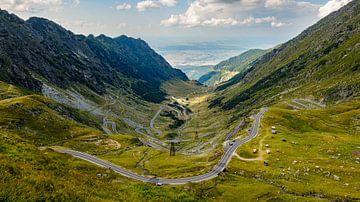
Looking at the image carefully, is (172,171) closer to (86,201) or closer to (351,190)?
(351,190)

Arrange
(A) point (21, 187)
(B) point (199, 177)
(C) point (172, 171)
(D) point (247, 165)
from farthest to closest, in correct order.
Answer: (C) point (172, 171) < (D) point (247, 165) < (B) point (199, 177) < (A) point (21, 187)

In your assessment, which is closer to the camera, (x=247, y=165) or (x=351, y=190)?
(x=351, y=190)

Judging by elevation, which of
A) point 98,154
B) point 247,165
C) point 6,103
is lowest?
point 98,154

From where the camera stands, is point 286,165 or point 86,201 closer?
point 86,201

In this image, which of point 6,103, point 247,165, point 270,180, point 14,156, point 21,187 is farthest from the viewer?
point 6,103

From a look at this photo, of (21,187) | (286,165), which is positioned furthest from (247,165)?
(21,187)

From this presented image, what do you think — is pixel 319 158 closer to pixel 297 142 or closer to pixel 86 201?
pixel 297 142

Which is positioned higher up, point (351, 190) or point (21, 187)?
point (21, 187)

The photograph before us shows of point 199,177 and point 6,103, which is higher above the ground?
point 6,103

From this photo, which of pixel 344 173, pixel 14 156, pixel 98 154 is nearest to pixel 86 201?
pixel 14 156
